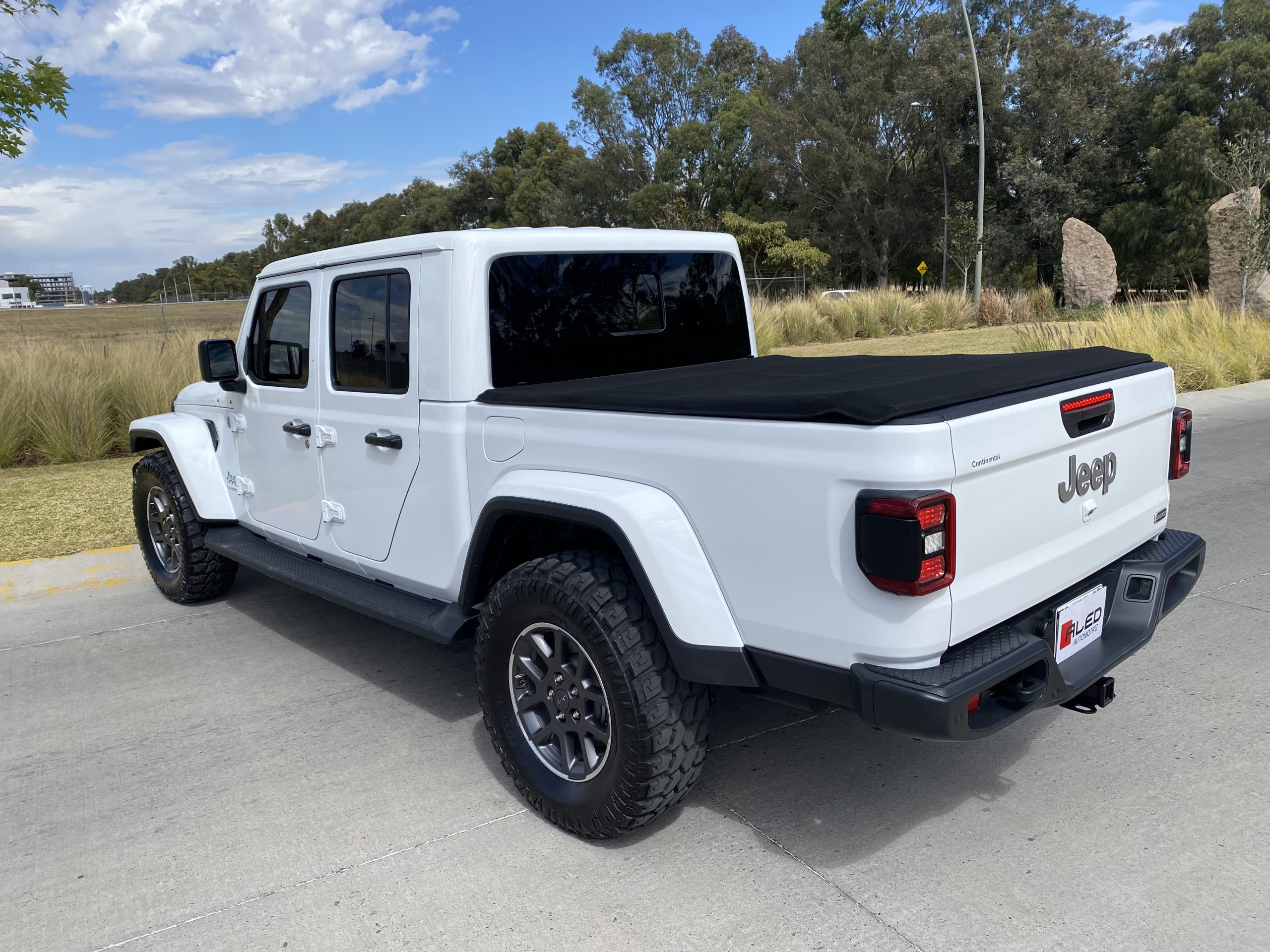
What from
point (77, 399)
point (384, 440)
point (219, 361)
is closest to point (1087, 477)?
point (384, 440)

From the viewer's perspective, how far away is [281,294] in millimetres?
4398

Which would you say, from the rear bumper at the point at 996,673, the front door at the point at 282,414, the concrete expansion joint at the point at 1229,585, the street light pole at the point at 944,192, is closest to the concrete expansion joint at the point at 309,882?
the rear bumper at the point at 996,673

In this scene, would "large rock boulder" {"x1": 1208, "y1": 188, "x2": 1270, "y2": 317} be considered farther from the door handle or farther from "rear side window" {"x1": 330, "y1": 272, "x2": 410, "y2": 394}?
the door handle

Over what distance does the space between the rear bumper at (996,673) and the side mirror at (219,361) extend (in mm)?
3177

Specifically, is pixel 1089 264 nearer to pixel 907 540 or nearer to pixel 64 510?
pixel 64 510

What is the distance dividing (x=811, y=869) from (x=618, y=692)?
0.79m

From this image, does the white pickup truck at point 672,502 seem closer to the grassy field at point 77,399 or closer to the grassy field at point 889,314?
the grassy field at point 77,399

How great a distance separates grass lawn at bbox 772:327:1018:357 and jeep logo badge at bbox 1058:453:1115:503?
42.9 feet

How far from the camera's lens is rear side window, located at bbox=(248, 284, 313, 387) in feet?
13.7

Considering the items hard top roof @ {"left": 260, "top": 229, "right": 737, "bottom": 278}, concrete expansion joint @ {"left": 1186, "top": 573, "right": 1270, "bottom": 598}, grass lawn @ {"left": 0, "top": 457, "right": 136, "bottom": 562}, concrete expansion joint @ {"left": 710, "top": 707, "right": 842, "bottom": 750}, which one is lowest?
concrete expansion joint @ {"left": 710, "top": 707, "right": 842, "bottom": 750}

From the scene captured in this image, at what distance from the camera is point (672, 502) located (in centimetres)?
266

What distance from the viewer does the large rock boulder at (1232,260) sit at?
17125 millimetres

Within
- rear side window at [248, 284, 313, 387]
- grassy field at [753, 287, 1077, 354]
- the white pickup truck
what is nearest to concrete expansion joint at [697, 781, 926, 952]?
the white pickup truck

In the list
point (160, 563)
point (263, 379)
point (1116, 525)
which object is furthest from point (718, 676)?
point (160, 563)
